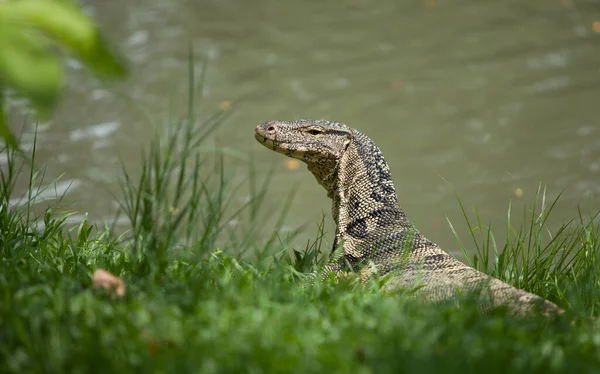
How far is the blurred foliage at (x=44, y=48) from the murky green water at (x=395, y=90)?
22.0 feet

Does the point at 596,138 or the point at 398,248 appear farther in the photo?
the point at 596,138

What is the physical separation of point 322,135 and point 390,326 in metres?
2.49

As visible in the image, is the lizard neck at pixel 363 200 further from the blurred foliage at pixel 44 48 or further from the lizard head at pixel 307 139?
the blurred foliage at pixel 44 48

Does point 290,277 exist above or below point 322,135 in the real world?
below

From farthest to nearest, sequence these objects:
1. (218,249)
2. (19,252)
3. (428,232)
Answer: (428,232) < (218,249) < (19,252)

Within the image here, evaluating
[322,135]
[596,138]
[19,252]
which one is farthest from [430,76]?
[19,252]

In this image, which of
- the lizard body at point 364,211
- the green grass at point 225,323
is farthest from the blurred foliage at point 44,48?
the lizard body at point 364,211

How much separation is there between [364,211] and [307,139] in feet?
2.12

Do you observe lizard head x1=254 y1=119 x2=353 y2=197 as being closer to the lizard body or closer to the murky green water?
the lizard body

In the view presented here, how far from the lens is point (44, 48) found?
5.77 feet

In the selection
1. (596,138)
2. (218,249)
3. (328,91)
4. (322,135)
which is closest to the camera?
(218,249)

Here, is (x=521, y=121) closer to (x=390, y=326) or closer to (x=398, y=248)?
(x=398, y=248)

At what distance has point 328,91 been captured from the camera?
11133mm

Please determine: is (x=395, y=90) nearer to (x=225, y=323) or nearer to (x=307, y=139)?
(x=307, y=139)
